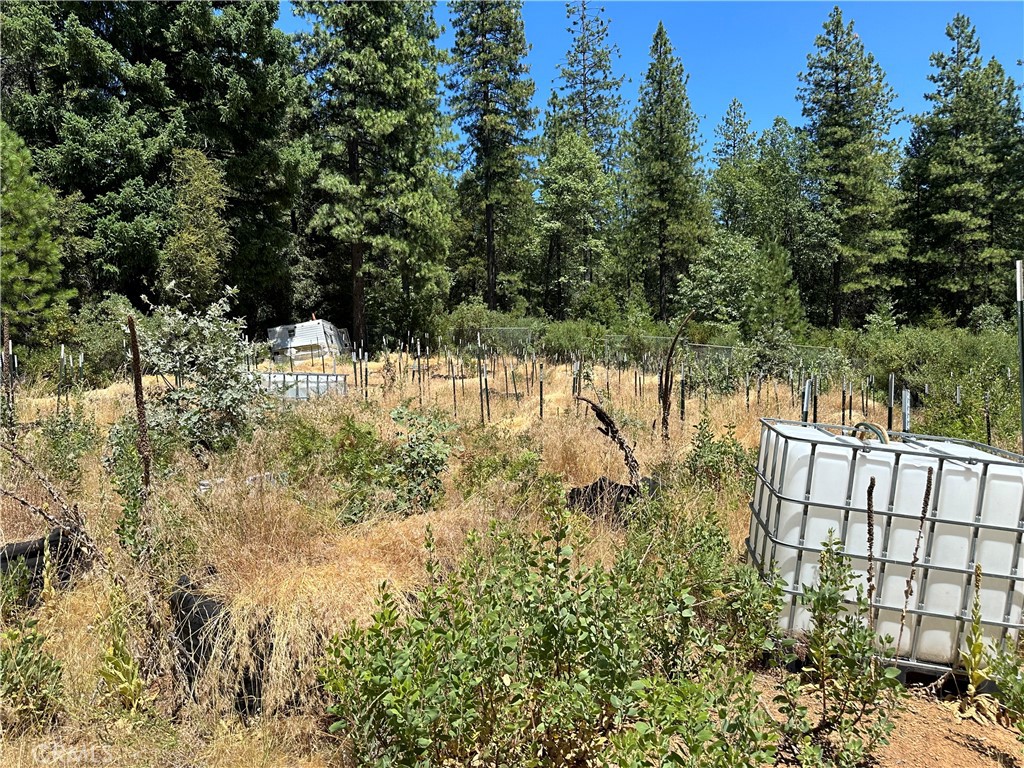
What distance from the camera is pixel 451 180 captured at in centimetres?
3234

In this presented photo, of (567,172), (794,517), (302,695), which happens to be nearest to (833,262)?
(567,172)

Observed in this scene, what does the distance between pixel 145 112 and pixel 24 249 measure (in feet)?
19.6

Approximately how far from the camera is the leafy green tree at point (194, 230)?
16.8m

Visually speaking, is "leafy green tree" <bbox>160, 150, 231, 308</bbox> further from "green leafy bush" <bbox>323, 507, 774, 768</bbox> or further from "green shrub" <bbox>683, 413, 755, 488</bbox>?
"green leafy bush" <bbox>323, 507, 774, 768</bbox>

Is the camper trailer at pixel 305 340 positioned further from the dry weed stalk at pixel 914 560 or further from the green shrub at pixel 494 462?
the dry weed stalk at pixel 914 560

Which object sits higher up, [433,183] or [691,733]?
[433,183]

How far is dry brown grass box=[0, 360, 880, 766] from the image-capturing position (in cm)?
254

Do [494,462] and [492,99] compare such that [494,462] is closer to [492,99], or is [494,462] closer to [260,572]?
[260,572]

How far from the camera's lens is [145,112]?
17.5m

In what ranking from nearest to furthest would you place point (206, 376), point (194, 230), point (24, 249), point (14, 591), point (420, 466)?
point (14, 591) → point (420, 466) → point (206, 376) → point (24, 249) → point (194, 230)

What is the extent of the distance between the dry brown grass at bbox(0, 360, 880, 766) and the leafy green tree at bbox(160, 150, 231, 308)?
12798mm

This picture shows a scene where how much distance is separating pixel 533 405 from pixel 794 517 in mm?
6675

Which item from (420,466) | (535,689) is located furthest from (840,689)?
(420,466)

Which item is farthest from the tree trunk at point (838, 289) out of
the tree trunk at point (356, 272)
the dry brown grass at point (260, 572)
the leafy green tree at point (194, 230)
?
the dry brown grass at point (260, 572)
